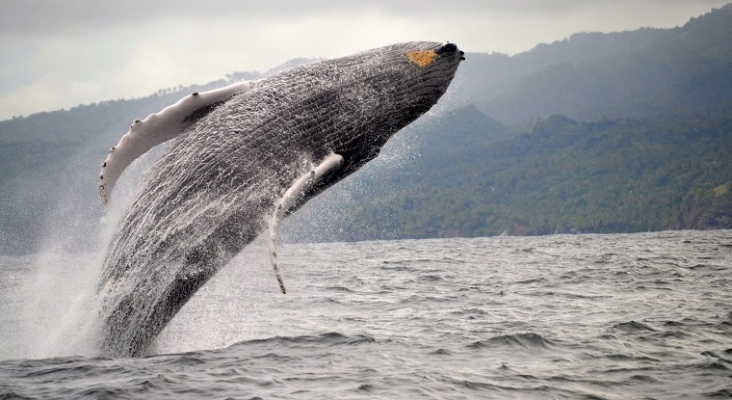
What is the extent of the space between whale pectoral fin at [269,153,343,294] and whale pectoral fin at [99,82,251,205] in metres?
1.21

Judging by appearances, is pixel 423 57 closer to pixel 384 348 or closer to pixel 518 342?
pixel 384 348

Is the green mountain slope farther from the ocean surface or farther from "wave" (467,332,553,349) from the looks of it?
"wave" (467,332,553,349)

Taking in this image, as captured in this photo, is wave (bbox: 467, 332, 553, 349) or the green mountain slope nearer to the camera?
wave (bbox: 467, 332, 553, 349)

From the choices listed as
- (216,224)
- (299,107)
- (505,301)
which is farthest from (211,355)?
(505,301)

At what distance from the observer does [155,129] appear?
7.49 meters

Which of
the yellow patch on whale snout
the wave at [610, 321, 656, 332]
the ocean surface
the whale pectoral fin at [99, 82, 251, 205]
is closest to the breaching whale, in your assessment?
the whale pectoral fin at [99, 82, 251, 205]

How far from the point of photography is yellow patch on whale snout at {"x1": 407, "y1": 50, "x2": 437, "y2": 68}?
7.98 m

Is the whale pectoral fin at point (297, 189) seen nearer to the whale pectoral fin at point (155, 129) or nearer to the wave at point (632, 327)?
the whale pectoral fin at point (155, 129)

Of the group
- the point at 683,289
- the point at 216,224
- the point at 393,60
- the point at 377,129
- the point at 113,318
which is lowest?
the point at 683,289

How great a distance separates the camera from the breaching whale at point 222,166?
7.45m

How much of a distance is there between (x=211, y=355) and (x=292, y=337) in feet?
6.50

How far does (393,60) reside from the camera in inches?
315

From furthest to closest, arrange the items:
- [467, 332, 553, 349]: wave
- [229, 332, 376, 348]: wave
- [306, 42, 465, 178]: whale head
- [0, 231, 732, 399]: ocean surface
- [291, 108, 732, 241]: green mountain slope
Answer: [291, 108, 732, 241]: green mountain slope → [467, 332, 553, 349]: wave → [229, 332, 376, 348]: wave → [0, 231, 732, 399]: ocean surface → [306, 42, 465, 178]: whale head

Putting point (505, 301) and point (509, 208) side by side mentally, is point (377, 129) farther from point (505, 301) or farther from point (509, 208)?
point (509, 208)
